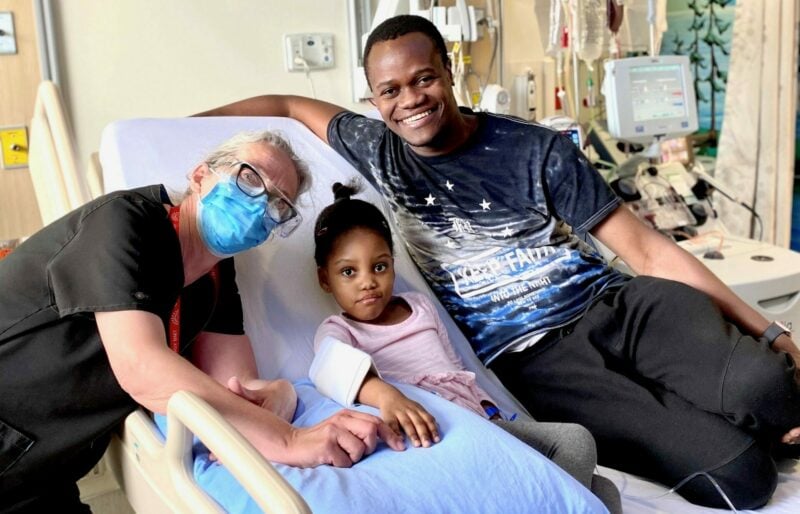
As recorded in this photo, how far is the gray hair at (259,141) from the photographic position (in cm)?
142

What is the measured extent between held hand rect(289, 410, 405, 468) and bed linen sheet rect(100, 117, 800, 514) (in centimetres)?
44

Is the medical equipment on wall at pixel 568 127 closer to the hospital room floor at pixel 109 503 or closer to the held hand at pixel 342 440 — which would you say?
the held hand at pixel 342 440

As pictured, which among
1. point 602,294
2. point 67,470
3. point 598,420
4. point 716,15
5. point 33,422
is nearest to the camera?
point 33,422

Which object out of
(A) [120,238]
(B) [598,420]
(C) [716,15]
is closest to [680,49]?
(C) [716,15]

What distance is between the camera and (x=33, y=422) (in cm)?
134

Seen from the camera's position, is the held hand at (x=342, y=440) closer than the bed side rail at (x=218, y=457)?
No

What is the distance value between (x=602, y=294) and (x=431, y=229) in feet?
1.38

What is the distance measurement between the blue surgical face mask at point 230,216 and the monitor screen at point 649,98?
164 cm

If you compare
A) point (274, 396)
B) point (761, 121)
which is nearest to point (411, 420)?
point (274, 396)

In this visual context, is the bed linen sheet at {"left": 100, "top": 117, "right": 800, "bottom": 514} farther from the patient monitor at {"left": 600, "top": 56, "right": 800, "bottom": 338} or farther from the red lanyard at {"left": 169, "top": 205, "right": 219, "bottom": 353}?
the patient monitor at {"left": 600, "top": 56, "right": 800, "bottom": 338}

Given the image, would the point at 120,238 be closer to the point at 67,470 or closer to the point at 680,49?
the point at 67,470

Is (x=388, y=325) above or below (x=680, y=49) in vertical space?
below

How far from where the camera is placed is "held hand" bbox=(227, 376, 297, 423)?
54.0 inches

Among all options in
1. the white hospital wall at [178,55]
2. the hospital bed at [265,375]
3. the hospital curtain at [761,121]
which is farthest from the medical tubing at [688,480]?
the hospital curtain at [761,121]
